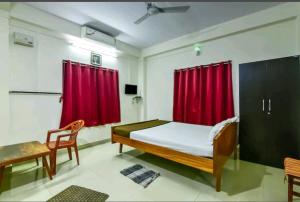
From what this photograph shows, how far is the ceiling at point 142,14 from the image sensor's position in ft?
9.36

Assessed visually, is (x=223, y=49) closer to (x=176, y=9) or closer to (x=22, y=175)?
(x=176, y=9)

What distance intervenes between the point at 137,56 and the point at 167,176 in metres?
3.87

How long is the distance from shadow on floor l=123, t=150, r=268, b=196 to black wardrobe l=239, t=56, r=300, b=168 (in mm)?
285

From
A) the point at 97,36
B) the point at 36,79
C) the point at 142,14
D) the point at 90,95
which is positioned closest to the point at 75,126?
the point at 90,95

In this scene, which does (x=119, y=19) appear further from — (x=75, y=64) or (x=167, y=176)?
(x=167, y=176)

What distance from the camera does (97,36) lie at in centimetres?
381

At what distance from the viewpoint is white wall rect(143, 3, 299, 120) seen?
2.94 m

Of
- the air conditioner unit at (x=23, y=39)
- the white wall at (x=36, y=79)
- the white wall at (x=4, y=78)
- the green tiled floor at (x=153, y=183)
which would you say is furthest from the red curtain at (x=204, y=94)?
the white wall at (x=4, y=78)

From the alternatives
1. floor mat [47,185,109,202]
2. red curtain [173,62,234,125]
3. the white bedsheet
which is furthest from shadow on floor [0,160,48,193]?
red curtain [173,62,234,125]

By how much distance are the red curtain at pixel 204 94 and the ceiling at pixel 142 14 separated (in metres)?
1.02

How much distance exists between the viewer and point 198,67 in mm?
4055

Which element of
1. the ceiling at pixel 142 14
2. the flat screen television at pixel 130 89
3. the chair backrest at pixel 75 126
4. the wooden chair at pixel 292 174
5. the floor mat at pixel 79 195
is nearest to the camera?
the wooden chair at pixel 292 174

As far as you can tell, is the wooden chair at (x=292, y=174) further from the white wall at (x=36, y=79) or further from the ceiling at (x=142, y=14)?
the white wall at (x=36, y=79)

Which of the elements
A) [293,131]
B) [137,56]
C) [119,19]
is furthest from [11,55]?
[293,131]
